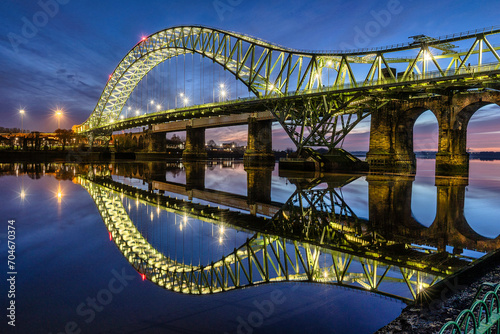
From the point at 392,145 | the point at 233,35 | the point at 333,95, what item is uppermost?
the point at 233,35

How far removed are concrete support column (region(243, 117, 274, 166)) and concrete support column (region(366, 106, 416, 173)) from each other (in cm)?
1776

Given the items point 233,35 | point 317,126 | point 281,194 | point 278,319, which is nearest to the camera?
point 278,319

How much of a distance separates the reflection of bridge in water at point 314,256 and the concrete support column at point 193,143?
54729 millimetres

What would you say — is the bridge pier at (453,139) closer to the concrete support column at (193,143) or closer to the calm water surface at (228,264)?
the calm water surface at (228,264)

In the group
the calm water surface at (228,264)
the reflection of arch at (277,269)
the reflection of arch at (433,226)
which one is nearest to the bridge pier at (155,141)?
the calm water surface at (228,264)

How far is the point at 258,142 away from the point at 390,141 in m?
20.0

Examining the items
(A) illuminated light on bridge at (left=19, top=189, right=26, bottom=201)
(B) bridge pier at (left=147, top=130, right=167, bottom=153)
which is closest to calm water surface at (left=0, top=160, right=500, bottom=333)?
(A) illuminated light on bridge at (left=19, top=189, right=26, bottom=201)

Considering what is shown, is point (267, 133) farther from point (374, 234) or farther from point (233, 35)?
point (374, 234)

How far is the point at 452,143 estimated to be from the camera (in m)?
25.4

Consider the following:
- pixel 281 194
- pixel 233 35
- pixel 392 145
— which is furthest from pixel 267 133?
pixel 281 194

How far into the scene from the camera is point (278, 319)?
3.44m

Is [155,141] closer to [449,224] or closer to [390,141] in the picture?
[390,141]

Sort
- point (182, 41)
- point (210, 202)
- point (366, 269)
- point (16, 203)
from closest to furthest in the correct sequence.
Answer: point (366, 269), point (16, 203), point (210, 202), point (182, 41)

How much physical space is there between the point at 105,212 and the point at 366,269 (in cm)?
765
